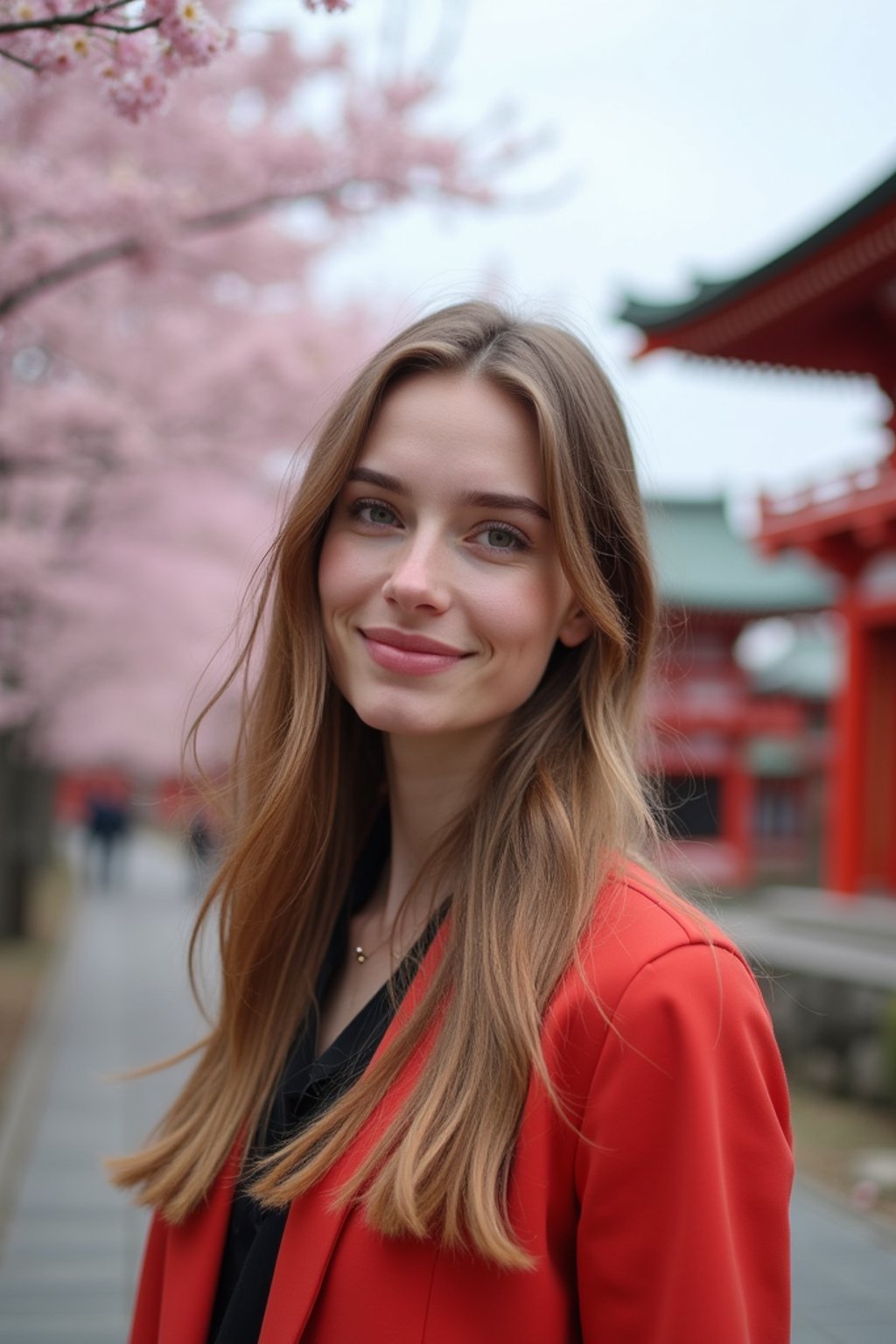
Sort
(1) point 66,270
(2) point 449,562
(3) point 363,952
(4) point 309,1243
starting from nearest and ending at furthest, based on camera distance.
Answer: (4) point 309,1243
(2) point 449,562
(3) point 363,952
(1) point 66,270

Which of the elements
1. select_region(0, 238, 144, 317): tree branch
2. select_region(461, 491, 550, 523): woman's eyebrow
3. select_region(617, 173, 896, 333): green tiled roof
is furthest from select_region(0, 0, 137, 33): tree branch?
select_region(617, 173, 896, 333): green tiled roof

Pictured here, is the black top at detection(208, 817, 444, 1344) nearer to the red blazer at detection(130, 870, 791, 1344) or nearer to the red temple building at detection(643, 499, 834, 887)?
the red blazer at detection(130, 870, 791, 1344)

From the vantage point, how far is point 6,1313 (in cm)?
434

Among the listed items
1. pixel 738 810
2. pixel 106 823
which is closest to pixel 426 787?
pixel 106 823

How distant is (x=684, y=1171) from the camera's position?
119cm

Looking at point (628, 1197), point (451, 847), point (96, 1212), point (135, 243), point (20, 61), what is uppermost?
point (135, 243)

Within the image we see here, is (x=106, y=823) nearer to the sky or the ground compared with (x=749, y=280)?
nearer to the ground

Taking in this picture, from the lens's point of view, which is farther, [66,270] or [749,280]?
[749,280]

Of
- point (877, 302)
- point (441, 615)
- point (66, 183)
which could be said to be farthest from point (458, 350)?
point (877, 302)

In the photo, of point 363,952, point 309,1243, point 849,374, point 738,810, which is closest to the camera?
point 309,1243

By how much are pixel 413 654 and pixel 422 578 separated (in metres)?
0.10

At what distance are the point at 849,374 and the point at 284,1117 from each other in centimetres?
983

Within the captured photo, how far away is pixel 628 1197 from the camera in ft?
3.99

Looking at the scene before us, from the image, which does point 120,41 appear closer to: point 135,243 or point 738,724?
point 135,243
